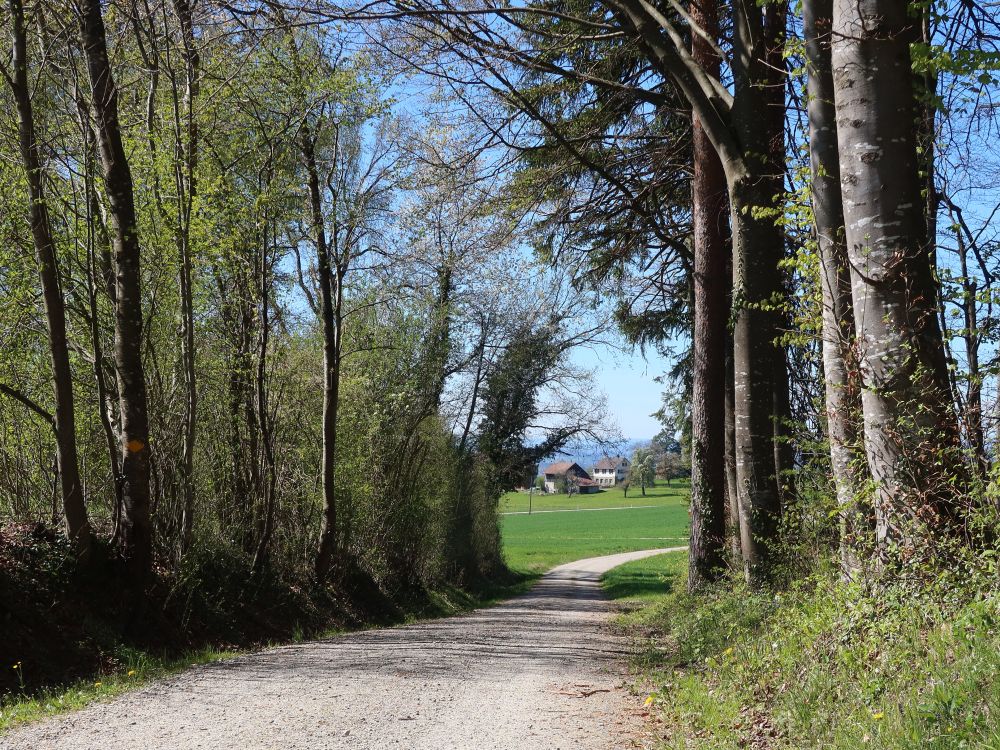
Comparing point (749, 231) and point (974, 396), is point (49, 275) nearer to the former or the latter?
point (749, 231)

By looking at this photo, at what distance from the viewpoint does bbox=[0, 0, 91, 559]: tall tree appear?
8.70 meters

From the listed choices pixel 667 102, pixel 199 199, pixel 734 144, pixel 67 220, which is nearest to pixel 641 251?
pixel 667 102

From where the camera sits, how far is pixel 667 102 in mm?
12906

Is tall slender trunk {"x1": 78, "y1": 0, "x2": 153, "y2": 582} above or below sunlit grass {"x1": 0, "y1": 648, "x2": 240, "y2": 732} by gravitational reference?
above

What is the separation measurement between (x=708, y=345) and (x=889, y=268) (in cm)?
741

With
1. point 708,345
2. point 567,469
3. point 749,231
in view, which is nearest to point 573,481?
point 567,469

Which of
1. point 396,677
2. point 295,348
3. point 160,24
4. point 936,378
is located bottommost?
point 396,677

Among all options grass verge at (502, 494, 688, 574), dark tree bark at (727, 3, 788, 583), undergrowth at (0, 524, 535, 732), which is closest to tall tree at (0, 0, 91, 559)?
undergrowth at (0, 524, 535, 732)

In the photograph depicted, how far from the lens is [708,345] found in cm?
1254

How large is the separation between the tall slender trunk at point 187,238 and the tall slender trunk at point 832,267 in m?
7.34

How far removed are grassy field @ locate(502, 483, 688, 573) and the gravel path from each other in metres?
14.6

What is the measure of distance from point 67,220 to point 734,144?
8170 mm

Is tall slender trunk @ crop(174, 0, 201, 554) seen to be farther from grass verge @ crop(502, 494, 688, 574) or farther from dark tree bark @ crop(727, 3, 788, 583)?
grass verge @ crop(502, 494, 688, 574)

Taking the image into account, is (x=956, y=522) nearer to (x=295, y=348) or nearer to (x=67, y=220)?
(x=67, y=220)
